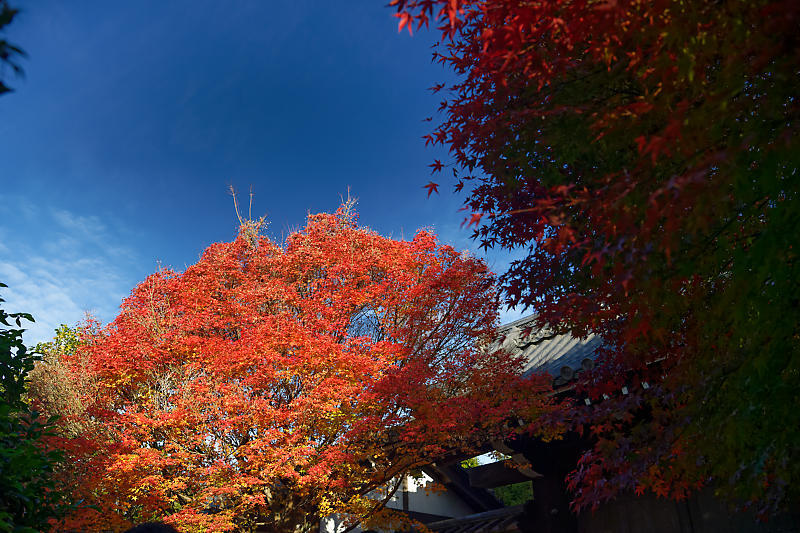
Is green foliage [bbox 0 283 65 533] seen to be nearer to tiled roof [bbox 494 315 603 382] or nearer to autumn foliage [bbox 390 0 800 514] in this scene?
autumn foliage [bbox 390 0 800 514]

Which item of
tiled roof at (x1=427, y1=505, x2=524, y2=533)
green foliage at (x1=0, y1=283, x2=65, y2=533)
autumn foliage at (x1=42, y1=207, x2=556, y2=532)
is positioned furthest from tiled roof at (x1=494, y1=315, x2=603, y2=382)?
green foliage at (x1=0, y1=283, x2=65, y2=533)

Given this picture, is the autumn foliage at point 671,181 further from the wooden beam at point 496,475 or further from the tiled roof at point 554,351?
the wooden beam at point 496,475

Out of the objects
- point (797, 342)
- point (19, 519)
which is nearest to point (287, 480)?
point (19, 519)

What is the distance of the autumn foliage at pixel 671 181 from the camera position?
2846 millimetres

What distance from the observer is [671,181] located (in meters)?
2.54

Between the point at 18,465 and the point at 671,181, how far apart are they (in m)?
4.69

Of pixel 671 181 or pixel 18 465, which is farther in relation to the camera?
pixel 18 465

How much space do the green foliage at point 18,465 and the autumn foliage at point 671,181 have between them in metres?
4.04

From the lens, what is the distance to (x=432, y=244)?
15.1 m

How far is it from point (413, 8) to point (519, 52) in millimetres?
819

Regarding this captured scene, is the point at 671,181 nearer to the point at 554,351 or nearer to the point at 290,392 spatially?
the point at 554,351

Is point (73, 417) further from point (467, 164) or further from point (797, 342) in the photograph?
point (797, 342)

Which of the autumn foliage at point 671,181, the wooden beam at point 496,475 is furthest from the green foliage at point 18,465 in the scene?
the wooden beam at point 496,475

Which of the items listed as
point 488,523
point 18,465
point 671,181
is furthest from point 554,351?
point 18,465
